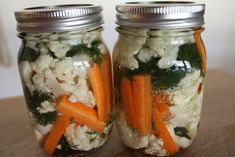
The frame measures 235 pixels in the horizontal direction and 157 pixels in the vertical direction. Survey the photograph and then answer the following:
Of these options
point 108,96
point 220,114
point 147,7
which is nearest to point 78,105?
point 108,96

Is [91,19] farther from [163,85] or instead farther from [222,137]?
[222,137]

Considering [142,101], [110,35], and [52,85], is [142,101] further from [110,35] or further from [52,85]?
[110,35]

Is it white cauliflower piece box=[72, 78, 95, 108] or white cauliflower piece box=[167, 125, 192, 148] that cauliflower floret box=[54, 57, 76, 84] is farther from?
white cauliflower piece box=[167, 125, 192, 148]

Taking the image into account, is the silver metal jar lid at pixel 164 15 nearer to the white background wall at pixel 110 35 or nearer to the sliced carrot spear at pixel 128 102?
the sliced carrot spear at pixel 128 102

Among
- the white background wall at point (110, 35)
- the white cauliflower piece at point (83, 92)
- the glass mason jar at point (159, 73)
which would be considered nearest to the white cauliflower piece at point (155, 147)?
the glass mason jar at point (159, 73)

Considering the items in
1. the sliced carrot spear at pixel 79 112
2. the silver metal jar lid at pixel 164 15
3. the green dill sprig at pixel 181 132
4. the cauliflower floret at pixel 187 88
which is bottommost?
the green dill sprig at pixel 181 132

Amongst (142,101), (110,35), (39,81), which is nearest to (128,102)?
(142,101)
